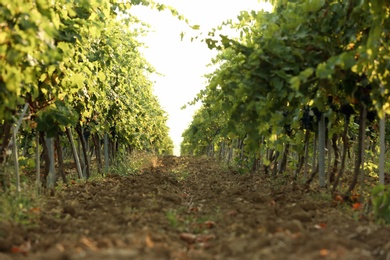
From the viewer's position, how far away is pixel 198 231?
5.34m

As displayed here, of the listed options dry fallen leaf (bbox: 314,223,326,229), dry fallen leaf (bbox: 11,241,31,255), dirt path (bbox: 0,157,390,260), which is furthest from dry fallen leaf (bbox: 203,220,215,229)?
dry fallen leaf (bbox: 11,241,31,255)

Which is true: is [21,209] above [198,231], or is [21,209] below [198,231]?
above

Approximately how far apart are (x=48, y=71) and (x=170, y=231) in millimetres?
3400

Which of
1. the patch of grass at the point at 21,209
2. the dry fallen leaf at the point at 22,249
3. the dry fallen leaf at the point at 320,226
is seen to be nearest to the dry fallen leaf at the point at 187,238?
the dry fallen leaf at the point at 320,226

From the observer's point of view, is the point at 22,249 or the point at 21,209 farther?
the point at 21,209

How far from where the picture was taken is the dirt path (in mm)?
3494

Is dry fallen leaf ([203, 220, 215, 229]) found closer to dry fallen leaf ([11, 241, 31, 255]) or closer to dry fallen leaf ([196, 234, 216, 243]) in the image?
dry fallen leaf ([196, 234, 216, 243])

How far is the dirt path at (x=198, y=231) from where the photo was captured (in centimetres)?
349

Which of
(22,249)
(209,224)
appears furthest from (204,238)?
(22,249)

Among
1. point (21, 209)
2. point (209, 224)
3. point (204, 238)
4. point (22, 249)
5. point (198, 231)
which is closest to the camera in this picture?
point (22, 249)

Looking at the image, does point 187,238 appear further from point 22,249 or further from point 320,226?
point 22,249

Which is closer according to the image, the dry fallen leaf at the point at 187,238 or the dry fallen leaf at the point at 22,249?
the dry fallen leaf at the point at 22,249

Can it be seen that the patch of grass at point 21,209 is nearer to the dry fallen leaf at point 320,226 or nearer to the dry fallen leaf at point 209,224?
the dry fallen leaf at point 209,224

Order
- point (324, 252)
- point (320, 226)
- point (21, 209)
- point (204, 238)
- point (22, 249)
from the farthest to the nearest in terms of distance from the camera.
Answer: point (21, 209)
point (320, 226)
point (204, 238)
point (22, 249)
point (324, 252)
